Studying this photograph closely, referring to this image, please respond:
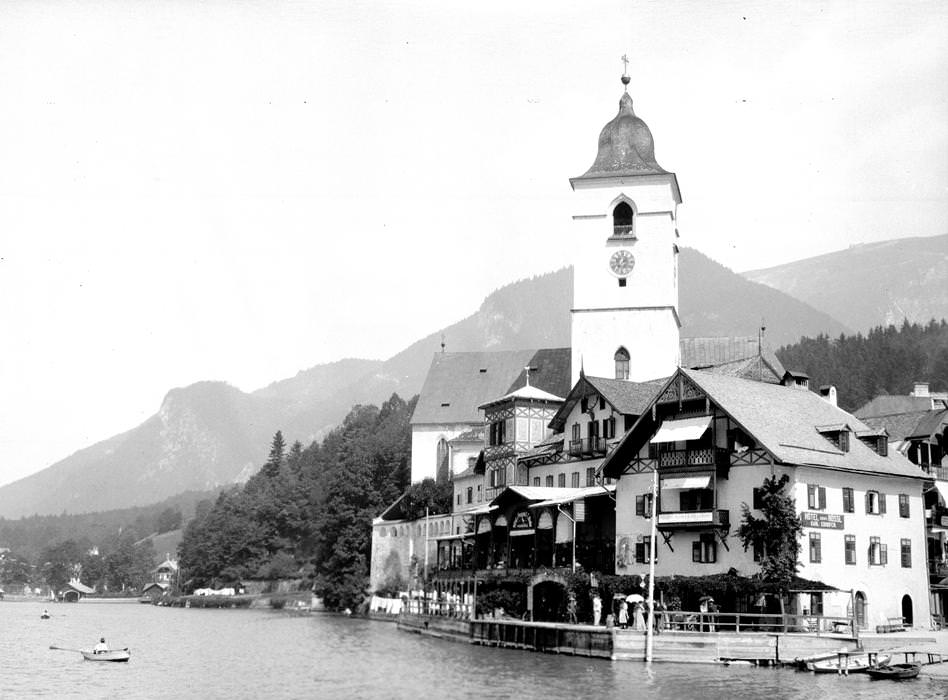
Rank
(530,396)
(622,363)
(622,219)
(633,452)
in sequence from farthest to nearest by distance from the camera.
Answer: (622,219) → (622,363) → (530,396) → (633,452)

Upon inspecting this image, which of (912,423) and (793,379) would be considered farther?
(793,379)

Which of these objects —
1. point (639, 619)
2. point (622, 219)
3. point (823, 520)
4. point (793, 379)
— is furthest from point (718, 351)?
point (639, 619)

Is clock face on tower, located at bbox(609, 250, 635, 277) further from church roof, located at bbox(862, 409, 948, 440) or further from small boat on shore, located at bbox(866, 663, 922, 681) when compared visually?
small boat on shore, located at bbox(866, 663, 922, 681)

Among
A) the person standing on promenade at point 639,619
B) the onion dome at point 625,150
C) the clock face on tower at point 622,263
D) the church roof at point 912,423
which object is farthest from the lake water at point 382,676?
the onion dome at point 625,150

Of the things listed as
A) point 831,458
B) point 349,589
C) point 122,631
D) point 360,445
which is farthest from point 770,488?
point 360,445

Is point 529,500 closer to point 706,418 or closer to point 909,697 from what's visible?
point 706,418

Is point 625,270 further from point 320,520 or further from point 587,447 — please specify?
point 320,520

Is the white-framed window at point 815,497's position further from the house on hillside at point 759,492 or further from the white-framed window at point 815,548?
the white-framed window at point 815,548
